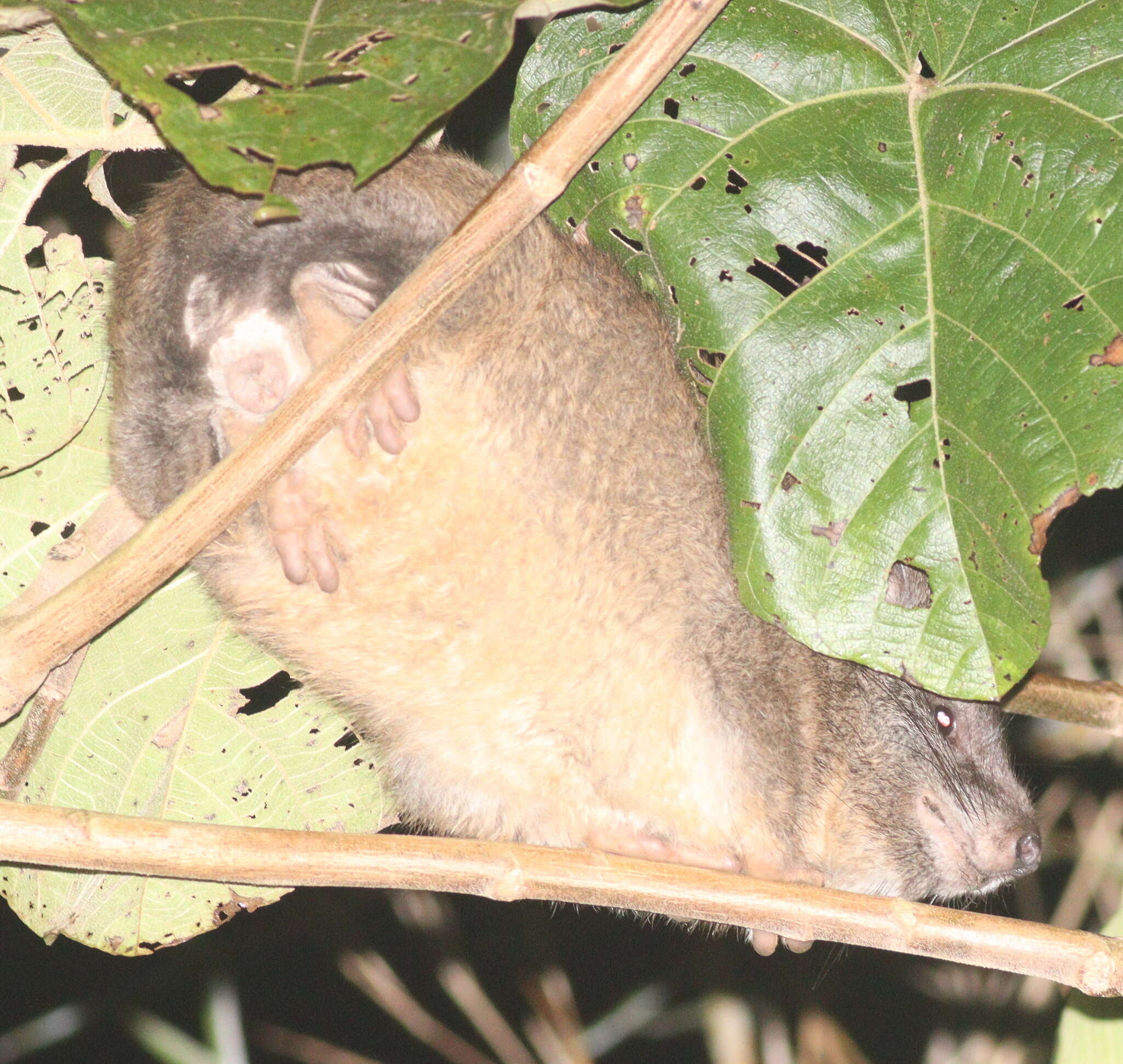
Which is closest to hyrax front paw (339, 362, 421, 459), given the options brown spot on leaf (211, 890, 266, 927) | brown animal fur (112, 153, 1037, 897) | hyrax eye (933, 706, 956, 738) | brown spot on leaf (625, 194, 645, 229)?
brown animal fur (112, 153, 1037, 897)

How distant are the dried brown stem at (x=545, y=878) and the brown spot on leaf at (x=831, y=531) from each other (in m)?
0.67

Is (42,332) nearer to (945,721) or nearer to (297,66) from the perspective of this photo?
(297,66)

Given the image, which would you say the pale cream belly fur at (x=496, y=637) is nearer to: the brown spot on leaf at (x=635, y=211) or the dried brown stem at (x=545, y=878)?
the dried brown stem at (x=545, y=878)

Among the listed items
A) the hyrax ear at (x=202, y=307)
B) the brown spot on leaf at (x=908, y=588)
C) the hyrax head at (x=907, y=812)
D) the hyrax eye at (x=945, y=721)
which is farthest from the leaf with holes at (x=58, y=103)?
the hyrax eye at (x=945, y=721)

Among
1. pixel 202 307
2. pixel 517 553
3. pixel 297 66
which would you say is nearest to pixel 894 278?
pixel 517 553

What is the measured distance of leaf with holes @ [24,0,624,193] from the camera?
179cm

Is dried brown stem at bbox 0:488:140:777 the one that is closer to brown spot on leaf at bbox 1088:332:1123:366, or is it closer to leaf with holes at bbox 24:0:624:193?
leaf with holes at bbox 24:0:624:193

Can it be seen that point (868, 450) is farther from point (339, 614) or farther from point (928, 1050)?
point (928, 1050)

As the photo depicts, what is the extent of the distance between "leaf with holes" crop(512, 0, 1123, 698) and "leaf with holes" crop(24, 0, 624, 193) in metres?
0.64

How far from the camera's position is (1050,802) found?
538cm

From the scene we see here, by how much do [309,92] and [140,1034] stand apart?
397 cm

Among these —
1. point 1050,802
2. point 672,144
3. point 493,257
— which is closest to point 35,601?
point 493,257

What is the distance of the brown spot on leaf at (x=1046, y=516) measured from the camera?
243 centimetres

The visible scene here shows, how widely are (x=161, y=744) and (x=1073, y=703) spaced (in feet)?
7.39
